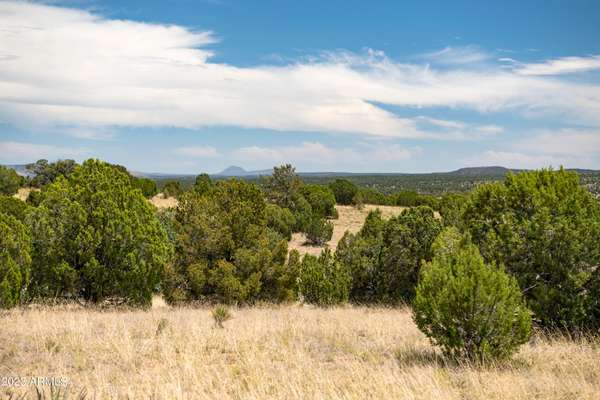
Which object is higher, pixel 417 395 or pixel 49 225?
pixel 49 225

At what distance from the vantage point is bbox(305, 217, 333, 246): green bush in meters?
50.1

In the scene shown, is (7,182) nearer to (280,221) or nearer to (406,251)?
(280,221)

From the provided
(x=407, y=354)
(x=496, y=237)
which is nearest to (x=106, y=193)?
(x=407, y=354)

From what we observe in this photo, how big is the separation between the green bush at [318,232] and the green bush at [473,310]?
42.6 metres

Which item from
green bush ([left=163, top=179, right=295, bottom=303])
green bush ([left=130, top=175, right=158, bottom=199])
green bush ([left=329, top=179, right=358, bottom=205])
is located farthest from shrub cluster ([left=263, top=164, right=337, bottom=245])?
green bush ([left=163, top=179, right=295, bottom=303])

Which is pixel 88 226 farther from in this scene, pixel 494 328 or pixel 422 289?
pixel 494 328

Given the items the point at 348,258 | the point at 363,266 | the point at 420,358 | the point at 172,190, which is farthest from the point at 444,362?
the point at 172,190

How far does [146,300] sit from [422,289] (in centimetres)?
1015

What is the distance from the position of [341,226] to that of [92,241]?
158 ft

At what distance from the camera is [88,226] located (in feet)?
45.9

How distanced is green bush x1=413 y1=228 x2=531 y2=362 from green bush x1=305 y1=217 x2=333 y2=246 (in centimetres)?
4263

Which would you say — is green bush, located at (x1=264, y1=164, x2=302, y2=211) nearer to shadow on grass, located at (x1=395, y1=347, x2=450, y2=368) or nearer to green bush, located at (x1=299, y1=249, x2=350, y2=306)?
green bush, located at (x1=299, y1=249, x2=350, y2=306)

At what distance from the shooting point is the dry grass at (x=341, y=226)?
4869cm

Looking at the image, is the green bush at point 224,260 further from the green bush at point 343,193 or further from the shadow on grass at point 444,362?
the green bush at point 343,193
